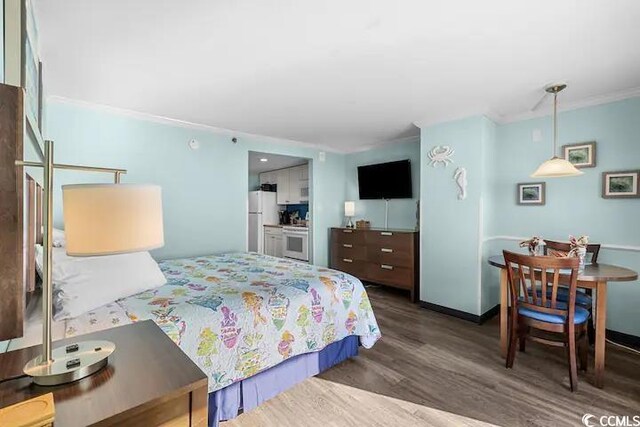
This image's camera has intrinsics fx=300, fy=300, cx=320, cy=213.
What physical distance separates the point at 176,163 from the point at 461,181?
3.25 m

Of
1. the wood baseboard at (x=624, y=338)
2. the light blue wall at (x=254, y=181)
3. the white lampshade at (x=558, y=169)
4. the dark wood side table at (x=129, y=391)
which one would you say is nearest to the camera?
the dark wood side table at (x=129, y=391)

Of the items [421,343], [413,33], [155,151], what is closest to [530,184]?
[421,343]

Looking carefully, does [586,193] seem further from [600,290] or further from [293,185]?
[293,185]

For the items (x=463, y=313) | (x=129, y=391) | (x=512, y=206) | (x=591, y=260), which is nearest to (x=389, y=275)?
(x=463, y=313)

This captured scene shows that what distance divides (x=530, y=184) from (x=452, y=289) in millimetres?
1439

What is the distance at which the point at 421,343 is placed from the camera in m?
2.72

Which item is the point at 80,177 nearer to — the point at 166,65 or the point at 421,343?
the point at 166,65

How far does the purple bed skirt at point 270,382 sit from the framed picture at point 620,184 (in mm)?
2792

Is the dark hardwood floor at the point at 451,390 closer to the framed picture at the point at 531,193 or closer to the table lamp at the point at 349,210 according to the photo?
the framed picture at the point at 531,193

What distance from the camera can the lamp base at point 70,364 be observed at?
30.5 inches

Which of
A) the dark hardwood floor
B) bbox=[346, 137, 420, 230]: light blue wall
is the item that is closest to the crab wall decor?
bbox=[346, 137, 420, 230]: light blue wall

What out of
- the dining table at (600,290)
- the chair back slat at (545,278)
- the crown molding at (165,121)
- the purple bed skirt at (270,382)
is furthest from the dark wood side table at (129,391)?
the crown molding at (165,121)

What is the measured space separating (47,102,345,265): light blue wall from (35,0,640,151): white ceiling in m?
0.28

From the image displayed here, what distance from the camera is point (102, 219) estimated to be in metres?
0.83
